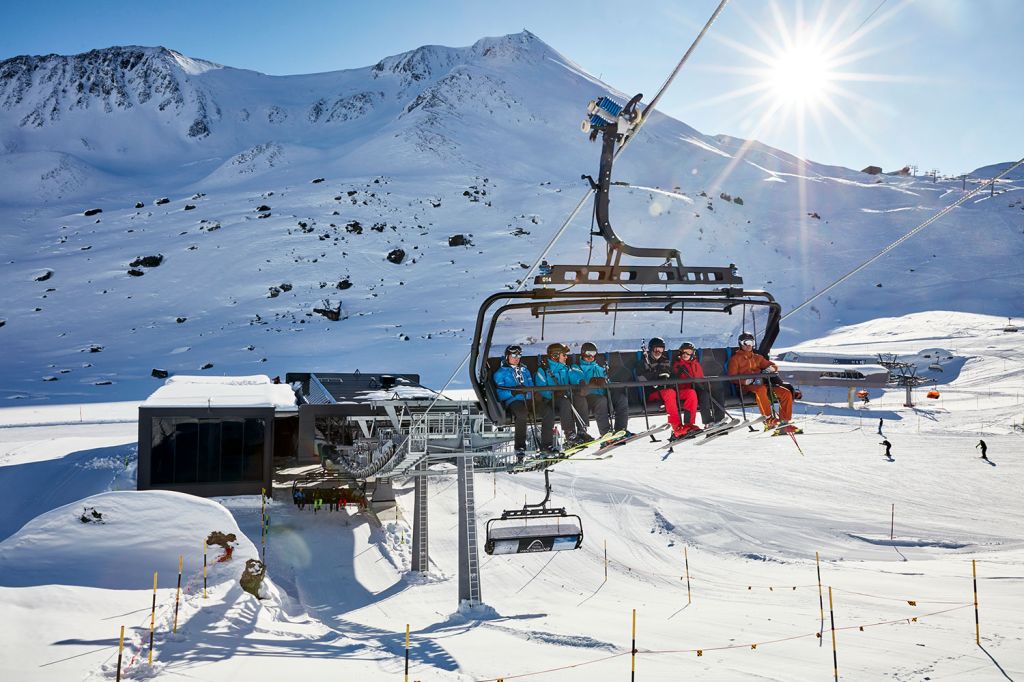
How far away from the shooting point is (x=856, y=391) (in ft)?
135

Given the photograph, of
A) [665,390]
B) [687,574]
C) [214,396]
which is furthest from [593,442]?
[214,396]

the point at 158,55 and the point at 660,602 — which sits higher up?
the point at 158,55

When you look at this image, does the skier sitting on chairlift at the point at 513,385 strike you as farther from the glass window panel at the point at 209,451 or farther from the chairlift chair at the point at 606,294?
the glass window panel at the point at 209,451

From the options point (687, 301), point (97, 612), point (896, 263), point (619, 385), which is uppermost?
point (896, 263)

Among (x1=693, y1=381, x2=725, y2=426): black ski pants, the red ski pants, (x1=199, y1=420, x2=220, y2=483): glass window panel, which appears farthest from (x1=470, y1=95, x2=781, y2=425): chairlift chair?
(x1=199, y1=420, x2=220, y2=483): glass window panel

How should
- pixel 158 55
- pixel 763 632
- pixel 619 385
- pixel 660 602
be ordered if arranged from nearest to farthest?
pixel 619 385 < pixel 763 632 < pixel 660 602 < pixel 158 55

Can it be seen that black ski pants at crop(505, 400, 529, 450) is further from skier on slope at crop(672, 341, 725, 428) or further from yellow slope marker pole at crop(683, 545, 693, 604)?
yellow slope marker pole at crop(683, 545, 693, 604)

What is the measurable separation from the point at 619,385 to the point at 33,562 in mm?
10976

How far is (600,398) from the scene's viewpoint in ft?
34.1

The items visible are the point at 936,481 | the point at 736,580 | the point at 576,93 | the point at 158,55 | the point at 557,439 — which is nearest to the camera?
the point at 557,439

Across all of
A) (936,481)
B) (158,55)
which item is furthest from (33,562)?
(158,55)

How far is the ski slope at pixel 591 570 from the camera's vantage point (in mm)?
11086

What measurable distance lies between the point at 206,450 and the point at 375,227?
54.0 metres

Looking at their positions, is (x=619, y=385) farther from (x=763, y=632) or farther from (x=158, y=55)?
(x=158, y=55)
